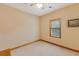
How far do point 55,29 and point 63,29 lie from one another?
14 centimetres

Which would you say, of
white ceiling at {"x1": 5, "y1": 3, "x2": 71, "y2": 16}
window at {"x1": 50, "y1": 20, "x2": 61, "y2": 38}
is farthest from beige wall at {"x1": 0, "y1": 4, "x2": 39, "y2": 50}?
window at {"x1": 50, "y1": 20, "x2": 61, "y2": 38}

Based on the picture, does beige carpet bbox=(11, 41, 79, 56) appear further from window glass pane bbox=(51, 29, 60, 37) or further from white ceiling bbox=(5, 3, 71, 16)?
white ceiling bbox=(5, 3, 71, 16)

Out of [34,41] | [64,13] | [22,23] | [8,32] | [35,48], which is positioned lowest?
[35,48]

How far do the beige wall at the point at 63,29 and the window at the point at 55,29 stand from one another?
2.0 inches

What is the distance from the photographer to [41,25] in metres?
1.43

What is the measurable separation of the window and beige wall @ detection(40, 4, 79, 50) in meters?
0.05

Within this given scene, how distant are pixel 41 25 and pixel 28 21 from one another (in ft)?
0.70

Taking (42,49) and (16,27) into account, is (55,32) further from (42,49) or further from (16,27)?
(16,27)

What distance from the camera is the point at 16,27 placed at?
53.3 inches

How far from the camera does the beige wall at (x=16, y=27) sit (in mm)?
1277

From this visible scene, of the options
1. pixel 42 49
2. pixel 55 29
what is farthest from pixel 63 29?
pixel 42 49

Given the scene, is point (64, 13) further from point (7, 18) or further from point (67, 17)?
point (7, 18)

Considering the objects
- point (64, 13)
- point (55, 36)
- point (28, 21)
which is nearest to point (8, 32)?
point (28, 21)

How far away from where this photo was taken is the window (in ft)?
4.53
